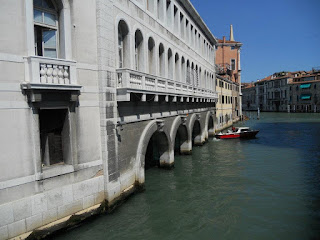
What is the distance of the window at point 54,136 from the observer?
8.00m

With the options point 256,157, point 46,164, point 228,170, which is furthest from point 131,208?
point 256,157

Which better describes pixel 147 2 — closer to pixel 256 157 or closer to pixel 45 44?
pixel 45 44

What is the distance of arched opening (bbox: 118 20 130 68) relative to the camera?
36.2ft

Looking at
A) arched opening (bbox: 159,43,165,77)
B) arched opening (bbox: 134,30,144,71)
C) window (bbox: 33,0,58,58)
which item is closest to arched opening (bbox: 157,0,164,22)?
arched opening (bbox: 159,43,165,77)

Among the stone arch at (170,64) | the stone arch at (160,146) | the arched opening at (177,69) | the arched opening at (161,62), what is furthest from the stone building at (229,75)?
the arched opening at (161,62)

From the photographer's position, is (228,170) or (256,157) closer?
(228,170)

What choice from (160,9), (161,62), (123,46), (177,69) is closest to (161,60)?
(161,62)

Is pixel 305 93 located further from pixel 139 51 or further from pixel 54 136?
pixel 54 136

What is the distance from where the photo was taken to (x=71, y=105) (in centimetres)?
825

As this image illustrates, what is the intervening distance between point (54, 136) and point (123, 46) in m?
5.11

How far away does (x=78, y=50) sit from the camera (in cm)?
843

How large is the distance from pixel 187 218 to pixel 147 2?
10690 millimetres

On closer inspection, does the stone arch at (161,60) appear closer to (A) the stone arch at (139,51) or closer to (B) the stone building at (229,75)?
(A) the stone arch at (139,51)

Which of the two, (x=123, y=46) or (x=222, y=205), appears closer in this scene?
(x=222, y=205)
